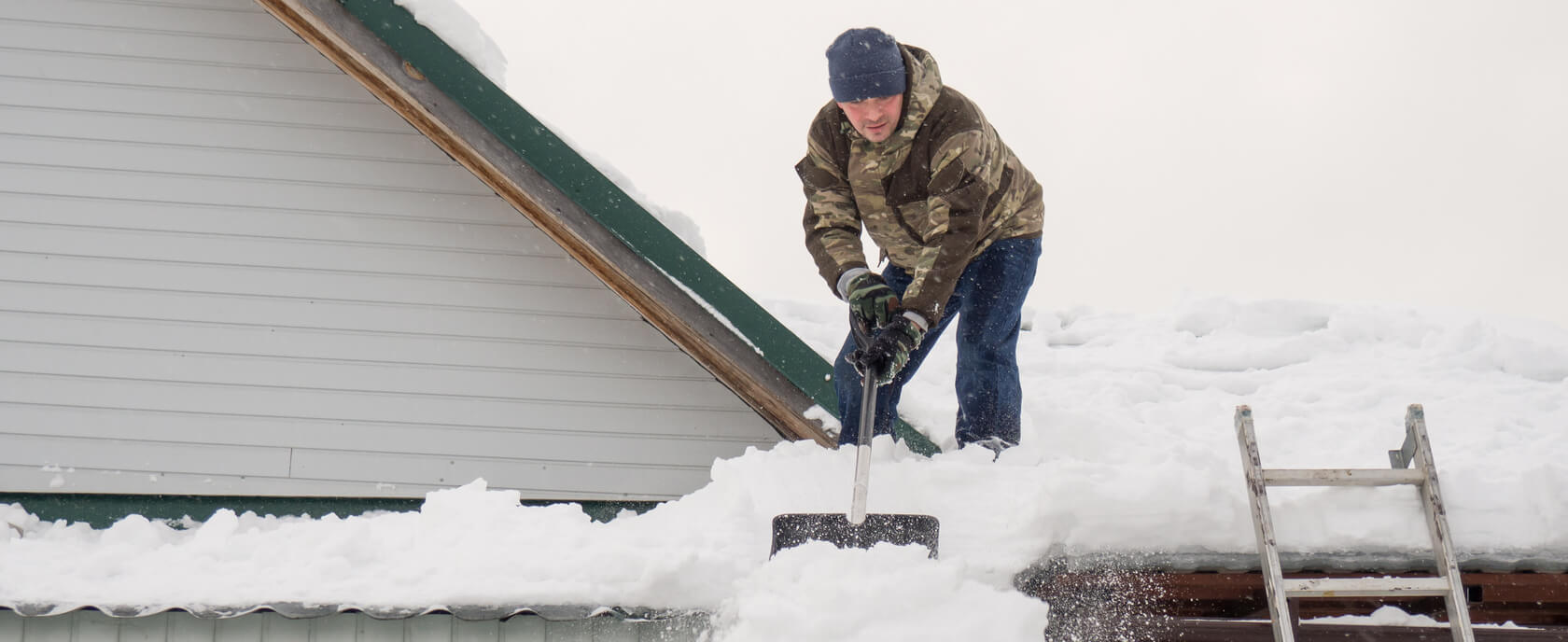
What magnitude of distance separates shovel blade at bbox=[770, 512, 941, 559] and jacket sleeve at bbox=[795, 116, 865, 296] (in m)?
0.91

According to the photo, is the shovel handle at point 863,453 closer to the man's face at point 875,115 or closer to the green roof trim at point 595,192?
the man's face at point 875,115

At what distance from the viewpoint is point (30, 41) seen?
471cm

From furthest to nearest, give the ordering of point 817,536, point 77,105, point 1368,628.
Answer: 1. point 77,105
2. point 1368,628
3. point 817,536

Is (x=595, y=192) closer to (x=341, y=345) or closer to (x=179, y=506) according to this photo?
(x=341, y=345)

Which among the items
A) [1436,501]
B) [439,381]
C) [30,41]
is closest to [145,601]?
[439,381]

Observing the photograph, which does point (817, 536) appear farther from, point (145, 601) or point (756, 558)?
point (145, 601)

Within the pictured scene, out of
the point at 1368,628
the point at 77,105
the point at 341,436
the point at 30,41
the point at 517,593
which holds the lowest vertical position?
the point at 1368,628

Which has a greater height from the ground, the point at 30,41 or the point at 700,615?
the point at 30,41

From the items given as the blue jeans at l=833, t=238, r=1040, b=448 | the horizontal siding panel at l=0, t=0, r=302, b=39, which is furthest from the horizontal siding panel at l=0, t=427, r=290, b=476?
the blue jeans at l=833, t=238, r=1040, b=448

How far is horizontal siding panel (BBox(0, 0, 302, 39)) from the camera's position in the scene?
4719 millimetres

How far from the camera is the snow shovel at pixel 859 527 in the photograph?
111 inches

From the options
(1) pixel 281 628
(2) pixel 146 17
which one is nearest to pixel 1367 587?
(1) pixel 281 628

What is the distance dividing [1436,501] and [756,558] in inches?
79.2

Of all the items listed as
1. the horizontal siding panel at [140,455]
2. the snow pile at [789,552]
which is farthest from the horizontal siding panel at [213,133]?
the snow pile at [789,552]
